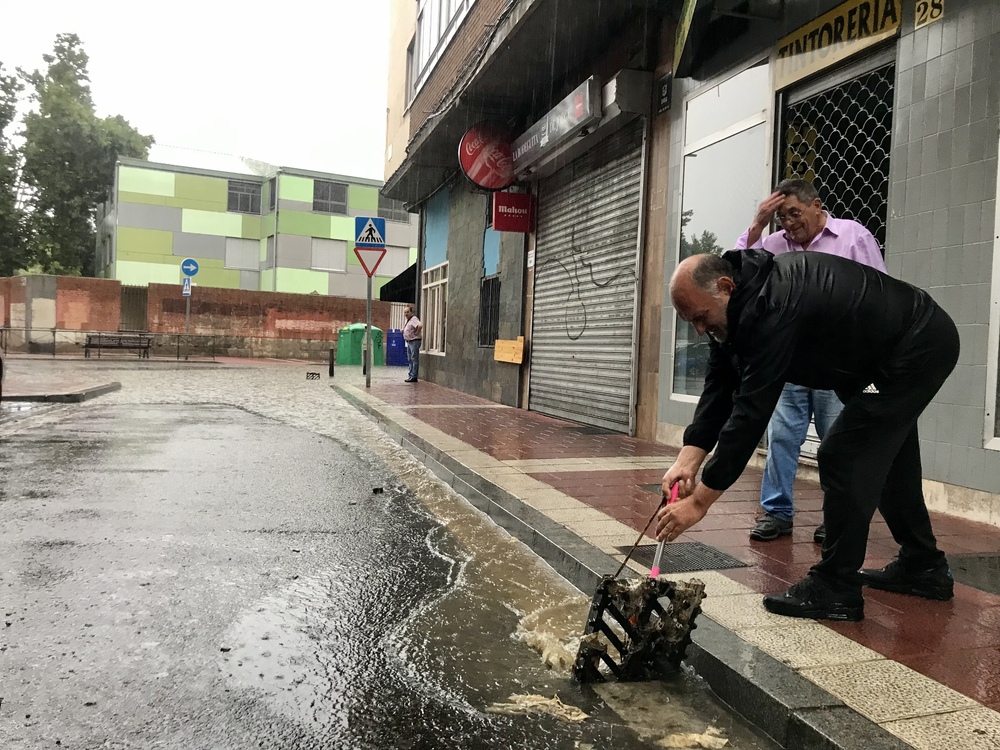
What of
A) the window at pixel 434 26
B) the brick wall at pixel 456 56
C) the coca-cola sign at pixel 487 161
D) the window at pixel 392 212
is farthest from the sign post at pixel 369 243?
the window at pixel 392 212

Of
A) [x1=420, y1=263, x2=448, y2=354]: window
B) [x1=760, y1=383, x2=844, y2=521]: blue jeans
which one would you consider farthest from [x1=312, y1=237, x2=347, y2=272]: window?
[x1=760, y1=383, x2=844, y2=521]: blue jeans

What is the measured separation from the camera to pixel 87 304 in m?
29.1

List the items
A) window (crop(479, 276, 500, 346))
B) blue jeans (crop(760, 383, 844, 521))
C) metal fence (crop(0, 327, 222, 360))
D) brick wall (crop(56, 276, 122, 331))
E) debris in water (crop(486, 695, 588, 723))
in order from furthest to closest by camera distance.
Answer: brick wall (crop(56, 276, 122, 331)), metal fence (crop(0, 327, 222, 360)), window (crop(479, 276, 500, 346)), blue jeans (crop(760, 383, 844, 521)), debris in water (crop(486, 695, 588, 723))

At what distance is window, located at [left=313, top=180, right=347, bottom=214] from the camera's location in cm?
4728

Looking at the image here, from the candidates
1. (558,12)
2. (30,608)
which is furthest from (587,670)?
(558,12)

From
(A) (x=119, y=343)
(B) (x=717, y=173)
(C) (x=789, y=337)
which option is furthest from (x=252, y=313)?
(C) (x=789, y=337)

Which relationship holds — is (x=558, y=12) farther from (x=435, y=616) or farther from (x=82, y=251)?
(x=82, y=251)

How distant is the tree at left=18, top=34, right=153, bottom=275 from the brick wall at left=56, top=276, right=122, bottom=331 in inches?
928

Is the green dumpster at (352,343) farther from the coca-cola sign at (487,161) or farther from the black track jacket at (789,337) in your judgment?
the black track jacket at (789,337)

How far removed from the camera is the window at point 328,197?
47281mm

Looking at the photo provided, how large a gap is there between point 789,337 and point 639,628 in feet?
3.85

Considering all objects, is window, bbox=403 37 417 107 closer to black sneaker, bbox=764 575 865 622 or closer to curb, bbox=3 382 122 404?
curb, bbox=3 382 122 404

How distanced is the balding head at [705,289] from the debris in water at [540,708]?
1.43 m

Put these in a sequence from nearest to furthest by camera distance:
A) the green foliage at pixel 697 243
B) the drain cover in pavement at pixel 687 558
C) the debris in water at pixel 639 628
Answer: the debris in water at pixel 639 628
the drain cover in pavement at pixel 687 558
the green foliage at pixel 697 243
